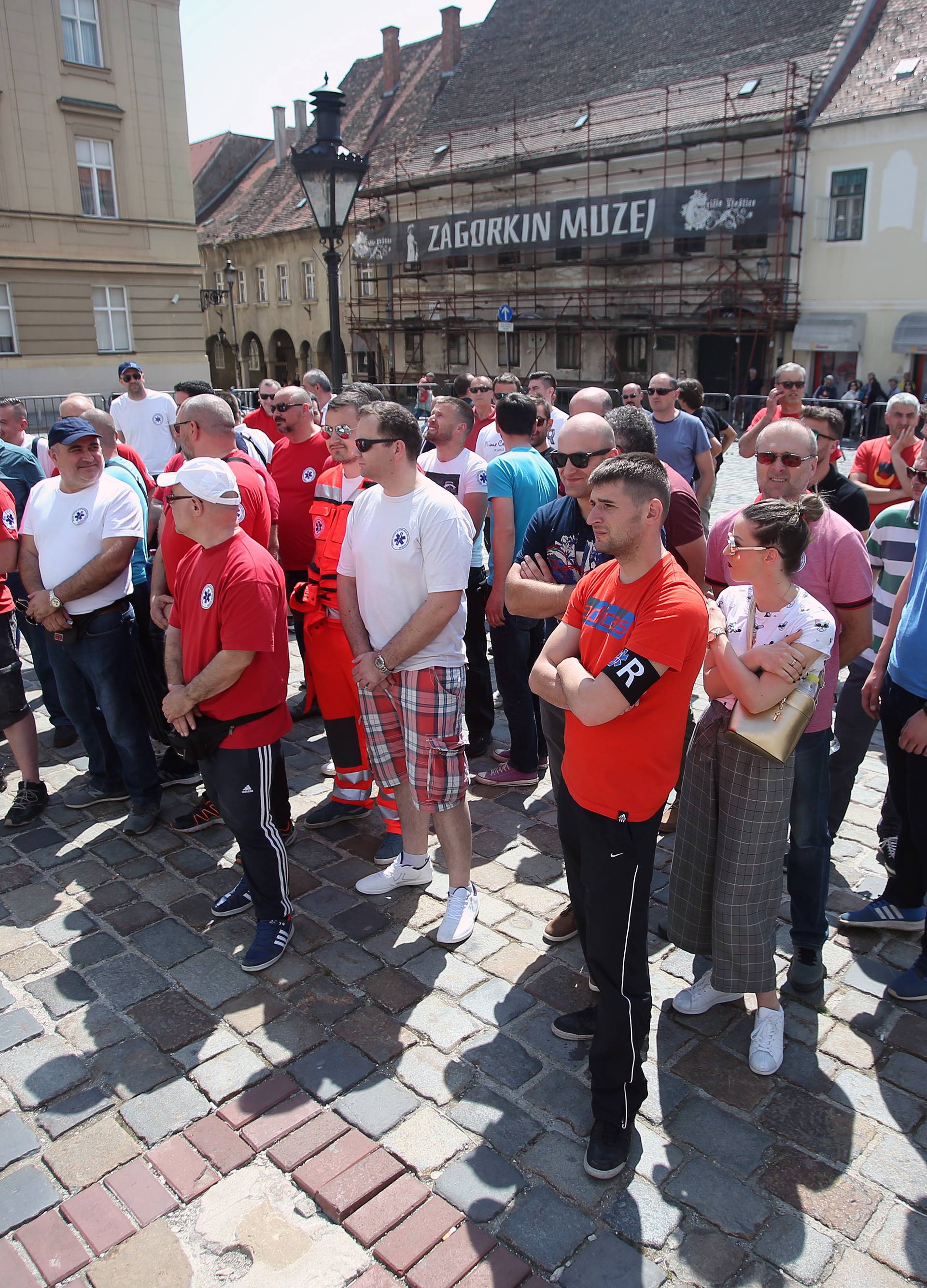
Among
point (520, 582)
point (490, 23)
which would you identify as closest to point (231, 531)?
point (520, 582)

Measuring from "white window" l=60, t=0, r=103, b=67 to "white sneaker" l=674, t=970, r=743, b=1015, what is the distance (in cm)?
2891

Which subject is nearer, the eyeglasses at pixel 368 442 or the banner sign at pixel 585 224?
the eyeglasses at pixel 368 442

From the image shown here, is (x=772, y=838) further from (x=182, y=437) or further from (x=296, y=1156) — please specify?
(x=182, y=437)

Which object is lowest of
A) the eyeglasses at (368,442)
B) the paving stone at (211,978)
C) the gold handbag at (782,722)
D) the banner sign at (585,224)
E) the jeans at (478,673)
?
the paving stone at (211,978)

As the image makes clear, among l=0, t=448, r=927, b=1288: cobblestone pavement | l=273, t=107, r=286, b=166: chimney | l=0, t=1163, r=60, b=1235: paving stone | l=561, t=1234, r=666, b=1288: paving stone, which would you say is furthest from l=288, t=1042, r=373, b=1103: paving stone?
l=273, t=107, r=286, b=166: chimney

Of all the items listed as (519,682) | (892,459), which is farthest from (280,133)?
(519,682)

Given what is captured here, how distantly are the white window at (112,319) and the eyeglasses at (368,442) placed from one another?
2601 cm

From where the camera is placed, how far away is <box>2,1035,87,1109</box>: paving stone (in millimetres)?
3305

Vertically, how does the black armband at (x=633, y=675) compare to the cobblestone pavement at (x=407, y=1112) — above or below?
above

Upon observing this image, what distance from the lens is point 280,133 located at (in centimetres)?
4747

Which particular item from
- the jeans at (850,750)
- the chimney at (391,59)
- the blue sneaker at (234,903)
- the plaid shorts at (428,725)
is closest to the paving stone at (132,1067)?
the blue sneaker at (234,903)

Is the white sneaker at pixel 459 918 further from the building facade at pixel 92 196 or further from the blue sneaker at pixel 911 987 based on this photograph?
the building facade at pixel 92 196

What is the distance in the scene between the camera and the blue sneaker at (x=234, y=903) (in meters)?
4.30

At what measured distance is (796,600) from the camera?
3154mm
